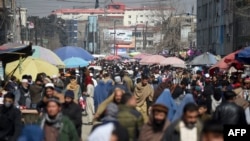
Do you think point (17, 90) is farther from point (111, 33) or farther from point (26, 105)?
point (111, 33)

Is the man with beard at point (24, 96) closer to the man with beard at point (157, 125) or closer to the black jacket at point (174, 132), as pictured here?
the man with beard at point (157, 125)

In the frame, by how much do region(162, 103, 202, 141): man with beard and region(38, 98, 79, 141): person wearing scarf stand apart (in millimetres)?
1533

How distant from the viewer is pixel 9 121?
12477 mm

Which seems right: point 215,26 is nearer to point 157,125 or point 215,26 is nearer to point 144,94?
point 144,94

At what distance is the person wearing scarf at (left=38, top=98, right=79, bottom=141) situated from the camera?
34.5 ft

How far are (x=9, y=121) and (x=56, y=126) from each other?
2084 mm

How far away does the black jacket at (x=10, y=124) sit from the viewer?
40.1ft

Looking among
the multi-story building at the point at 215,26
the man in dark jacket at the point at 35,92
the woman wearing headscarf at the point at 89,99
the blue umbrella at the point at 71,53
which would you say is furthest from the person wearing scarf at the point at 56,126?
the multi-story building at the point at 215,26

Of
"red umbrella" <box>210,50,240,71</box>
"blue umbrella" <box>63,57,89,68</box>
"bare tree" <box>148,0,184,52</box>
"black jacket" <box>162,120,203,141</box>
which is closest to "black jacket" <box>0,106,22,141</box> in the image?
"black jacket" <box>162,120,203,141</box>

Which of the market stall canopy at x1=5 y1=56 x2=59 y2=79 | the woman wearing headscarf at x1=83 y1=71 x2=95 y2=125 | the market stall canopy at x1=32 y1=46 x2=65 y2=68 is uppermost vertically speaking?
the market stall canopy at x1=32 y1=46 x2=65 y2=68

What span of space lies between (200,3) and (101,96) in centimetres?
6564

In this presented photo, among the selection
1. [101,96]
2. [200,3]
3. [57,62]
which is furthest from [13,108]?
[200,3]

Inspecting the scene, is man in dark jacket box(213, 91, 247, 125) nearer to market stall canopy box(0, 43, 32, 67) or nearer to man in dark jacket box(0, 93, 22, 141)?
man in dark jacket box(0, 93, 22, 141)

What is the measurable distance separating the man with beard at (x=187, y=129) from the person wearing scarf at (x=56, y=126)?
1.53 metres
